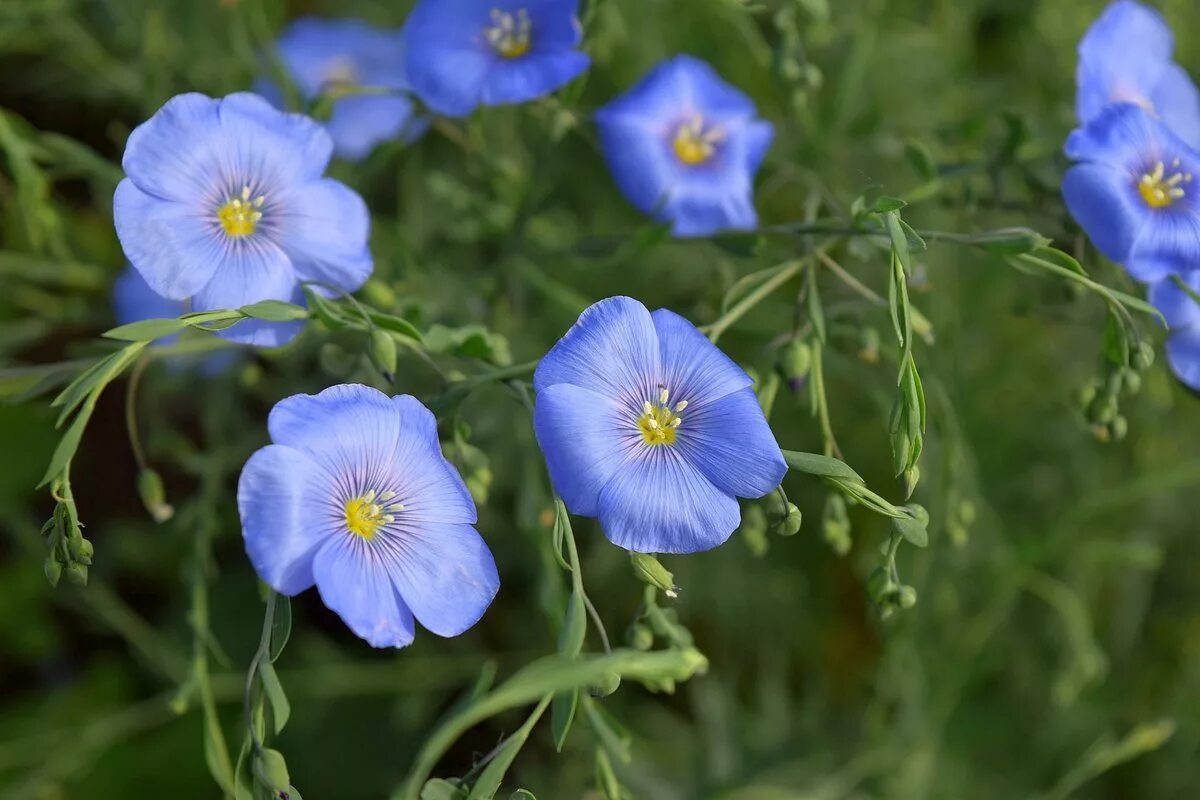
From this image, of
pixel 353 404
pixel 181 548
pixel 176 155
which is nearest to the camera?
pixel 353 404

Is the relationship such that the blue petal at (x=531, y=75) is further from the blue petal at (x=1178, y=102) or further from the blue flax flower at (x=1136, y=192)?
the blue petal at (x=1178, y=102)

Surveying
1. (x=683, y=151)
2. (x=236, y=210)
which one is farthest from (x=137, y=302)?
(x=683, y=151)

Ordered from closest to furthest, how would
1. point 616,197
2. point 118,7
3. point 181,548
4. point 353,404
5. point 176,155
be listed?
point 353,404, point 176,155, point 118,7, point 616,197, point 181,548

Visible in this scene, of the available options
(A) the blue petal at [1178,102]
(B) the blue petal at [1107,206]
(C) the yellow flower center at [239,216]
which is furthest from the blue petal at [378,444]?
(A) the blue petal at [1178,102]

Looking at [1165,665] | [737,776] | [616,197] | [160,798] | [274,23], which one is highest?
[274,23]

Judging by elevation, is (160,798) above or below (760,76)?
below

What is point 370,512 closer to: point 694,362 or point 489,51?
point 694,362

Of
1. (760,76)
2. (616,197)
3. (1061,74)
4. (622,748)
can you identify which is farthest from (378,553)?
(1061,74)

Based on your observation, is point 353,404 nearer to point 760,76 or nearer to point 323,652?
point 323,652
